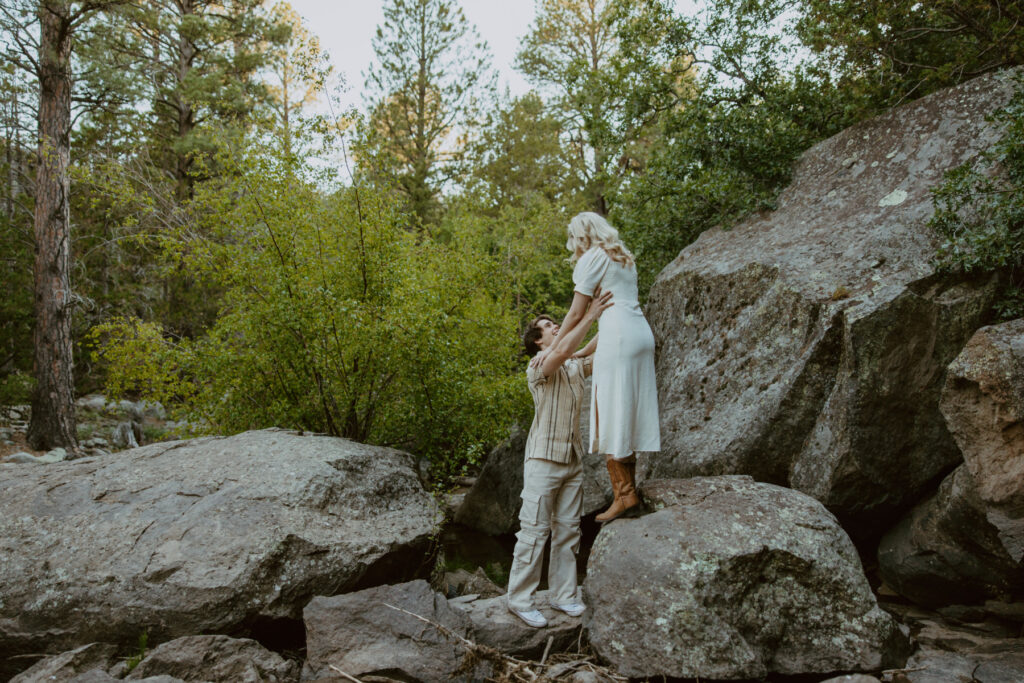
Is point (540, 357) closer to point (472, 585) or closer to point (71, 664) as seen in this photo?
point (472, 585)

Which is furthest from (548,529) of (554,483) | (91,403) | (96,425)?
A: (91,403)

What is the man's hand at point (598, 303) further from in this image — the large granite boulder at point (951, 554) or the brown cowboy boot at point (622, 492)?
the large granite boulder at point (951, 554)

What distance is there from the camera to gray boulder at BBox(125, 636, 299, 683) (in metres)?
3.68

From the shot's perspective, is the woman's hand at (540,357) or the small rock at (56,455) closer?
the woman's hand at (540,357)

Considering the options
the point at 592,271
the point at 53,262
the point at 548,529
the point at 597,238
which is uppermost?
the point at 53,262

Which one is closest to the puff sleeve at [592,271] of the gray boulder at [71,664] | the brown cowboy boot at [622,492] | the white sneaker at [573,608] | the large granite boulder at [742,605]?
the brown cowboy boot at [622,492]

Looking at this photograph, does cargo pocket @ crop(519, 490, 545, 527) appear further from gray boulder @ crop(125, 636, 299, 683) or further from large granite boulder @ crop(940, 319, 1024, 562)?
large granite boulder @ crop(940, 319, 1024, 562)

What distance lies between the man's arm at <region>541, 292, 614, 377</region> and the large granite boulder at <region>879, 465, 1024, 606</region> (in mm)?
2698

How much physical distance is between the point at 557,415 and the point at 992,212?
3.62m

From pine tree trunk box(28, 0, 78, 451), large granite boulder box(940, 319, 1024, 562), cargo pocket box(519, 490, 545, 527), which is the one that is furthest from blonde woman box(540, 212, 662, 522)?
pine tree trunk box(28, 0, 78, 451)

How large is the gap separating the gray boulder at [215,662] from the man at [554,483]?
1519mm

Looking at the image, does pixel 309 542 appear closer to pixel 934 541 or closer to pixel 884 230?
pixel 934 541

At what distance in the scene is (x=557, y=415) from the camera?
4.46 m

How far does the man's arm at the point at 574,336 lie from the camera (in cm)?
435
